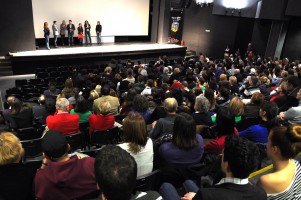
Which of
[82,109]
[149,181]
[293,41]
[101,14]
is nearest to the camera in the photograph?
[149,181]

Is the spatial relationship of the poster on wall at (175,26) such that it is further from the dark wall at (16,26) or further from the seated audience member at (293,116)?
the seated audience member at (293,116)

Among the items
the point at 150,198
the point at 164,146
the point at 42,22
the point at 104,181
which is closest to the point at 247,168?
the point at 150,198

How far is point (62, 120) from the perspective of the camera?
3.67 m

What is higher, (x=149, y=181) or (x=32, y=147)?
(x=149, y=181)

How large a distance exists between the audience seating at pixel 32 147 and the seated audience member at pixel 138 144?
1655 mm

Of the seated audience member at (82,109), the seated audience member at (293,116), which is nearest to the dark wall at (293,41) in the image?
the seated audience member at (293,116)

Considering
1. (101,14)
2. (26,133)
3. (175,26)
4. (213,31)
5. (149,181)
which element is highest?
(101,14)

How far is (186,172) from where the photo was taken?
2.35 m

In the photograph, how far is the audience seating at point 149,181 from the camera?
218 centimetres

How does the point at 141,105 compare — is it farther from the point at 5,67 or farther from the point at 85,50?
the point at 85,50

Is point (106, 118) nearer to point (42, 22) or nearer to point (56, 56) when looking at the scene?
point (56, 56)

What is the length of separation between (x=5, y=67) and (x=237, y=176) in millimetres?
11444

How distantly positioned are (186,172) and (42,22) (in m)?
13.4

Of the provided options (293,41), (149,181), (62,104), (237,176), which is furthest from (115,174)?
(293,41)
